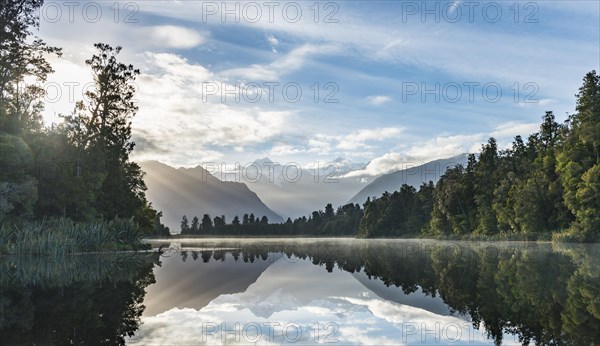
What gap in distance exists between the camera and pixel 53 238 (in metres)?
35.4

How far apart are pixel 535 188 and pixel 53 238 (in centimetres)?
6175

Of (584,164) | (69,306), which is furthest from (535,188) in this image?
(69,306)

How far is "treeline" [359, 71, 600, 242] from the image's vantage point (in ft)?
199

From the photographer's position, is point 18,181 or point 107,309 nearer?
point 107,309

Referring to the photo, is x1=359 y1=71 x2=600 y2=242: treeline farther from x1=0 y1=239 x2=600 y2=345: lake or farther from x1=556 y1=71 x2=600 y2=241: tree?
x1=0 y1=239 x2=600 y2=345: lake

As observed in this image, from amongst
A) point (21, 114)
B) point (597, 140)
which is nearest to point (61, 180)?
point (21, 114)

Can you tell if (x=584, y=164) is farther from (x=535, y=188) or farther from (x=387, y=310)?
(x=387, y=310)

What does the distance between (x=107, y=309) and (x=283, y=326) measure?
5055 millimetres

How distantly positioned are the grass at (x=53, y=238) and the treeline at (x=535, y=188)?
49657mm

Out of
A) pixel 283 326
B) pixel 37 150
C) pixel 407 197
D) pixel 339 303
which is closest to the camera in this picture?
pixel 283 326

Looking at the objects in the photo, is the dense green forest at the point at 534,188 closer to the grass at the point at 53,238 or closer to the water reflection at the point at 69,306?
the grass at the point at 53,238

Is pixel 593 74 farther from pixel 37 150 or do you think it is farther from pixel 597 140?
pixel 37 150

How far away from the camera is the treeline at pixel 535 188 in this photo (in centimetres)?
6056

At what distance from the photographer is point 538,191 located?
237ft
